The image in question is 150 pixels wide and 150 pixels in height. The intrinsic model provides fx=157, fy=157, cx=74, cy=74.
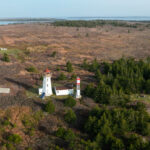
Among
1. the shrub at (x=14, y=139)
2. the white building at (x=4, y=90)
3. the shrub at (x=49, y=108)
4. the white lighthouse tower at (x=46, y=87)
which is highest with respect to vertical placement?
the white lighthouse tower at (x=46, y=87)

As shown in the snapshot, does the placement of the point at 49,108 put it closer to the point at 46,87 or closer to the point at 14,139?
the point at 46,87

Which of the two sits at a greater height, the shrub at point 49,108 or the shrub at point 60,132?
the shrub at point 49,108

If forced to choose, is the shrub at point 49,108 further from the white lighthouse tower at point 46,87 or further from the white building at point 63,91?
the white building at point 63,91

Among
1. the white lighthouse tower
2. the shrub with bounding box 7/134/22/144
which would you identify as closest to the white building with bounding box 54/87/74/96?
the white lighthouse tower

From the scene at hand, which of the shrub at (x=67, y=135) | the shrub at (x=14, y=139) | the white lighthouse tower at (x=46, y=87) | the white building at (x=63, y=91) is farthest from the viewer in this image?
the white building at (x=63, y=91)

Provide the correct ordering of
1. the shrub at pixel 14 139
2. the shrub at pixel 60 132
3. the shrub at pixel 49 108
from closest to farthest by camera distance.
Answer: the shrub at pixel 14 139, the shrub at pixel 60 132, the shrub at pixel 49 108

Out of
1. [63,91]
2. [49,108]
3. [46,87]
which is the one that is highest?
[46,87]

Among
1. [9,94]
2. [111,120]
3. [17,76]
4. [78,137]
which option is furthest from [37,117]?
[17,76]

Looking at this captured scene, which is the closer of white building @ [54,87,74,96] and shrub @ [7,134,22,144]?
shrub @ [7,134,22,144]

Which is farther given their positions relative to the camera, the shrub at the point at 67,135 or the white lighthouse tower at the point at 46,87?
the white lighthouse tower at the point at 46,87

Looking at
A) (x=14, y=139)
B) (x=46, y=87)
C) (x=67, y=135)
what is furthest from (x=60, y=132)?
(x=46, y=87)

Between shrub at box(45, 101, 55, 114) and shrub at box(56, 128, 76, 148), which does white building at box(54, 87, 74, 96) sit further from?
shrub at box(56, 128, 76, 148)

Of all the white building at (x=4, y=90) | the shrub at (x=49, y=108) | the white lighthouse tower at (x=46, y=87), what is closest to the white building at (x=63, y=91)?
the white lighthouse tower at (x=46, y=87)
